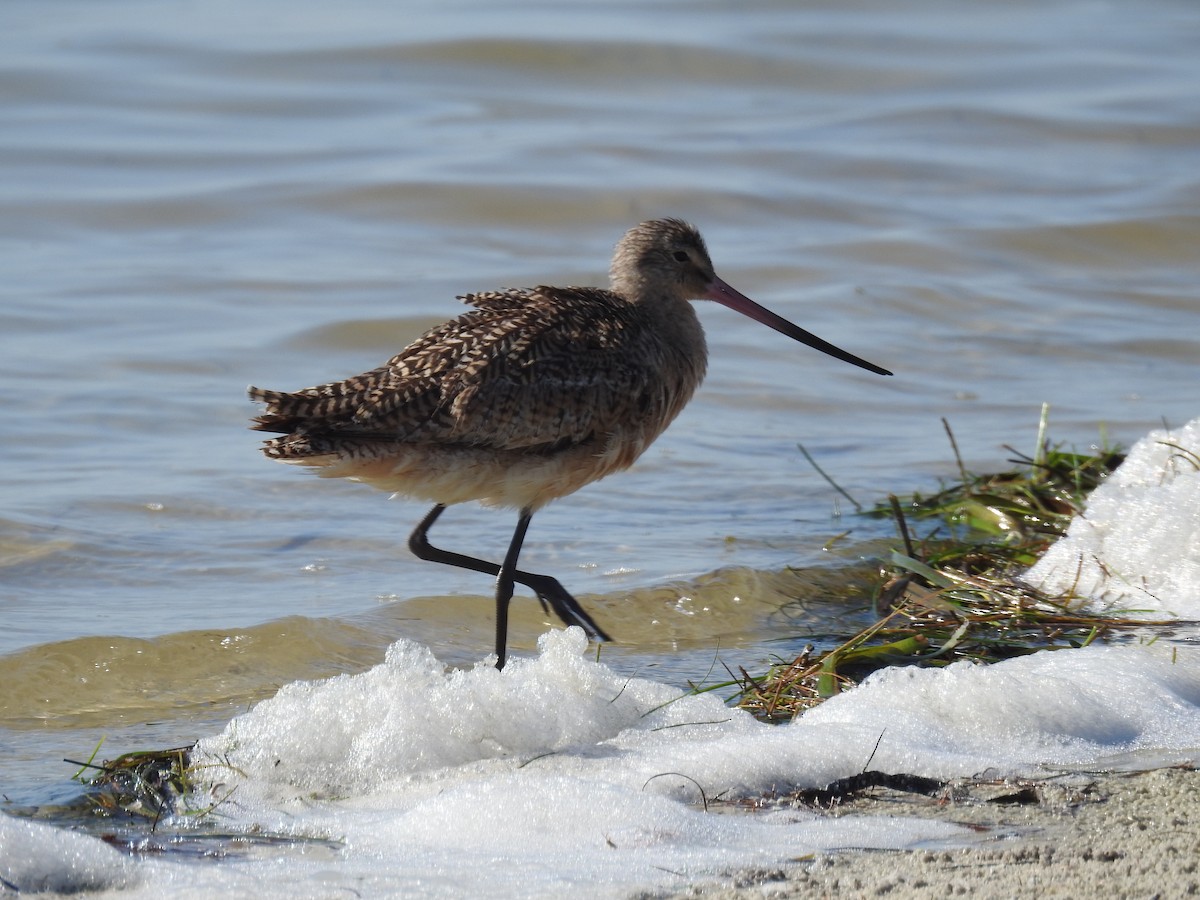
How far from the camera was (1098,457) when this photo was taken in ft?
19.2

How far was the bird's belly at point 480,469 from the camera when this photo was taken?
4.41 meters

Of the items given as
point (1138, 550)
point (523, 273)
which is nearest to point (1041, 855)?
point (1138, 550)

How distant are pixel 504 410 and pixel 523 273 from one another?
502 cm

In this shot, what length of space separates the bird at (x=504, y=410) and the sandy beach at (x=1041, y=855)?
160cm

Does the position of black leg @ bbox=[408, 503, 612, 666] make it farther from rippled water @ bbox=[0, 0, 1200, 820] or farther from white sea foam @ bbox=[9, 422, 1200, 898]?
white sea foam @ bbox=[9, 422, 1200, 898]

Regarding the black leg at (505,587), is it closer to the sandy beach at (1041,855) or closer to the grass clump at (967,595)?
the grass clump at (967,595)

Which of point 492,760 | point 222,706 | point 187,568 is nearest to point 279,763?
point 492,760

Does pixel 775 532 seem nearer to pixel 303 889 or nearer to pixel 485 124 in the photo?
pixel 303 889

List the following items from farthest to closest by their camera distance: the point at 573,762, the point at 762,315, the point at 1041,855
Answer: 1. the point at 762,315
2. the point at 573,762
3. the point at 1041,855

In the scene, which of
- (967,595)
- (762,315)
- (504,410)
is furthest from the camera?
(762,315)

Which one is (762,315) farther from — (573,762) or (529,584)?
(573,762)

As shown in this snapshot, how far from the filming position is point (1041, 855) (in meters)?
2.94

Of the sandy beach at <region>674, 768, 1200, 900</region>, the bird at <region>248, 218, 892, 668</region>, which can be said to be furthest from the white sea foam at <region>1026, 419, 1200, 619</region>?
the sandy beach at <region>674, 768, 1200, 900</region>

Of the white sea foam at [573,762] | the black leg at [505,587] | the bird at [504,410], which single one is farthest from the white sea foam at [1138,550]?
the black leg at [505,587]
